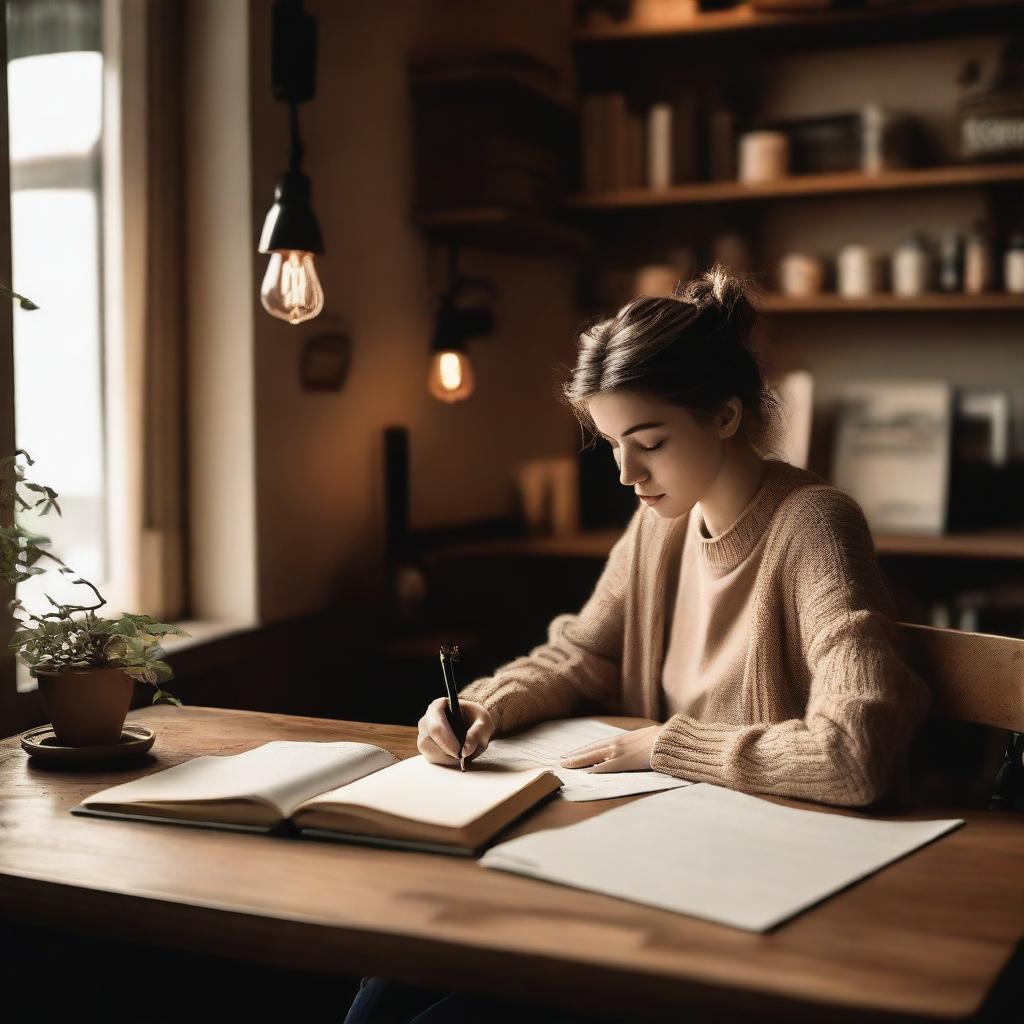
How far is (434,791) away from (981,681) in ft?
2.28

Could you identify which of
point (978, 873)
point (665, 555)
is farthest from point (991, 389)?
point (978, 873)

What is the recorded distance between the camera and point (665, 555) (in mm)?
1848

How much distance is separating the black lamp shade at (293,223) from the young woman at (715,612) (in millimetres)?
416

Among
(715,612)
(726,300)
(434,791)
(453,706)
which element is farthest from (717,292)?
(434,791)

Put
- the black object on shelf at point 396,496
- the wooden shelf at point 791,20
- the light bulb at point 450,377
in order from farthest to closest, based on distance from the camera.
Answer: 1. the wooden shelf at point 791,20
2. the black object on shelf at point 396,496
3. the light bulb at point 450,377

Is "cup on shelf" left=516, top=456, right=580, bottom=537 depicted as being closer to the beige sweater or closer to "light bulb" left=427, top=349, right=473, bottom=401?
"light bulb" left=427, top=349, right=473, bottom=401

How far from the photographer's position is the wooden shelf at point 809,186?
3008mm

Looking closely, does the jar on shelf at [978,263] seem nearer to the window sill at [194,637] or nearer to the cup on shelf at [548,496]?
the cup on shelf at [548,496]

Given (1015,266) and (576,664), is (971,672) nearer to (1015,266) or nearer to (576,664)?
(576,664)

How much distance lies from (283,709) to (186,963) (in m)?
0.78

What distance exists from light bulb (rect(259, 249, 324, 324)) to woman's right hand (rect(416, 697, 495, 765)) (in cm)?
62

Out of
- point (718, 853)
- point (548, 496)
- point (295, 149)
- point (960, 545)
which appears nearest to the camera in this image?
point (718, 853)

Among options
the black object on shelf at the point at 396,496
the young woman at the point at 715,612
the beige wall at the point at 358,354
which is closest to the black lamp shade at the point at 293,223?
the young woman at the point at 715,612

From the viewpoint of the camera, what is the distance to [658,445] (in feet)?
5.33
